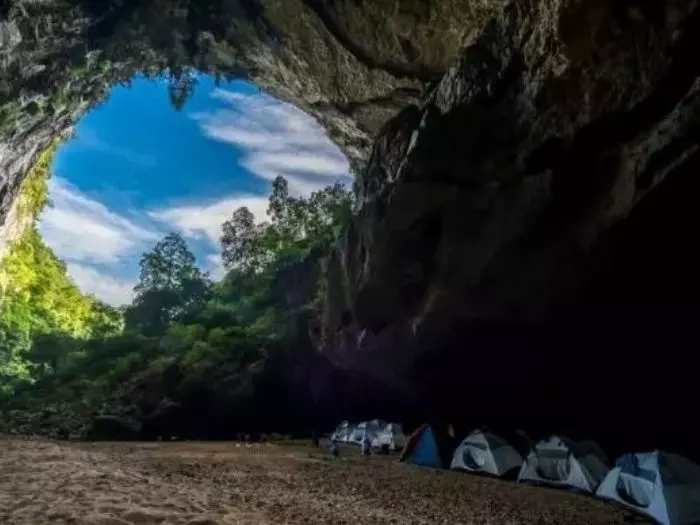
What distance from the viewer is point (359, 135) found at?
21328mm

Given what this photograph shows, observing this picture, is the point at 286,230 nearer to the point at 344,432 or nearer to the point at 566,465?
the point at 344,432

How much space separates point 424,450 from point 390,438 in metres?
4.52

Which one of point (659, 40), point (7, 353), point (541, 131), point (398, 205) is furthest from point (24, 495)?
point (7, 353)

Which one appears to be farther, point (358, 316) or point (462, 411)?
point (462, 411)

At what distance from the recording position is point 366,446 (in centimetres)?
2039

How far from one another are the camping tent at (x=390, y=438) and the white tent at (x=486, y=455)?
5.50m

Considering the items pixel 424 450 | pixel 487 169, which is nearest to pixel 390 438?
pixel 424 450

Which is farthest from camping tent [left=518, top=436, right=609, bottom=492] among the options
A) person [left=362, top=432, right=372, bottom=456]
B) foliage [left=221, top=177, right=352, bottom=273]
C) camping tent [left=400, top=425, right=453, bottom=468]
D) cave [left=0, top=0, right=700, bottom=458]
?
foliage [left=221, top=177, right=352, bottom=273]

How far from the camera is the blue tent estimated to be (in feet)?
55.6

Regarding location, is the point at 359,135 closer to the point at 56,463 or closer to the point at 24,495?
the point at 56,463

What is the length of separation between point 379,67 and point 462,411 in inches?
415

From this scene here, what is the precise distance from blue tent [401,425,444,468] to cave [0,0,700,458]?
39.1 inches

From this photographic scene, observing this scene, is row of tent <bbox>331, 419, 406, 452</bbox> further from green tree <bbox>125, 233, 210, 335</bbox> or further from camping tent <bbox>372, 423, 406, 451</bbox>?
green tree <bbox>125, 233, 210, 335</bbox>

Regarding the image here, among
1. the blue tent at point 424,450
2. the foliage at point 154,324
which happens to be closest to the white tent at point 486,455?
the blue tent at point 424,450
